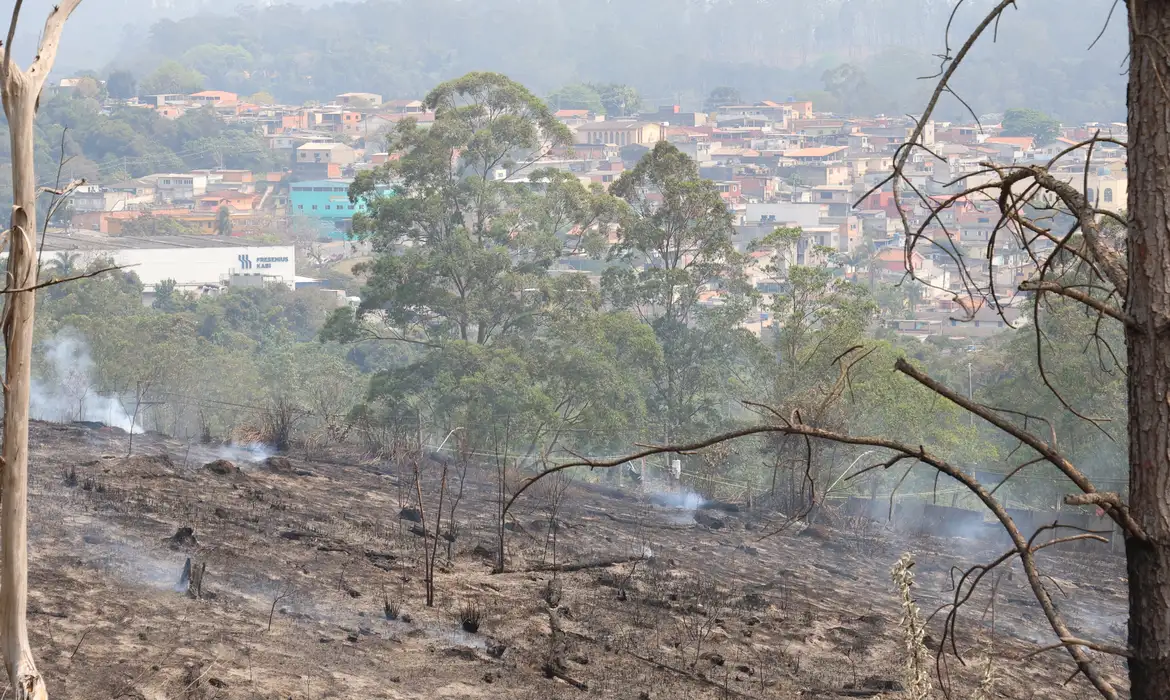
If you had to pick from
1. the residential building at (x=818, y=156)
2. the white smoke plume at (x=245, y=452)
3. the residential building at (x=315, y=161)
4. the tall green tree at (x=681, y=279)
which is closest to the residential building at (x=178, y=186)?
the residential building at (x=315, y=161)

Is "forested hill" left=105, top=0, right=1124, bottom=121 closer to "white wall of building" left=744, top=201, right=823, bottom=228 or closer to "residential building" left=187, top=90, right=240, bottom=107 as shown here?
"residential building" left=187, top=90, right=240, bottom=107

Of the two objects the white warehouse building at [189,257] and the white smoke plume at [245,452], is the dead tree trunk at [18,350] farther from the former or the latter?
the white warehouse building at [189,257]

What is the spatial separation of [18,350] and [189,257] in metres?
46.7

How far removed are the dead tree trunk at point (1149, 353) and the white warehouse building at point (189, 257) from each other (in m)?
40.3

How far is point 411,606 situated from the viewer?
6.24m

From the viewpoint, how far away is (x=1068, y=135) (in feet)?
289

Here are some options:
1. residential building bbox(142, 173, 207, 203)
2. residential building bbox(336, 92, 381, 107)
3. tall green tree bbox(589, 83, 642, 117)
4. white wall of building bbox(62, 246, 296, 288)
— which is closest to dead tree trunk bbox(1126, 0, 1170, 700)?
white wall of building bbox(62, 246, 296, 288)

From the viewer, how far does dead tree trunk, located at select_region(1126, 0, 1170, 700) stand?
1.69 metres

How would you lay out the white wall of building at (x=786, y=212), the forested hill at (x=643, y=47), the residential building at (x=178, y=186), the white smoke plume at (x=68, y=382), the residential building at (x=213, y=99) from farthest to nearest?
the forested hill at (x=643, y=47) < the residential building at (x=213, y=99) < the residential building at (x=178, y=186) < the white wall of building at (x=786, y=212) < the white smoke plume at (x=68, y=382)

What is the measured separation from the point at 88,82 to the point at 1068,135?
71.2m

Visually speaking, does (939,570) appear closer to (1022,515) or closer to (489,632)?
(1022,515)

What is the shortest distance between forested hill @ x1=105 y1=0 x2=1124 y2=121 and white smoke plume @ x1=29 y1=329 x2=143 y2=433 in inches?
3742

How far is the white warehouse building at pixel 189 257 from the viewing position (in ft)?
140

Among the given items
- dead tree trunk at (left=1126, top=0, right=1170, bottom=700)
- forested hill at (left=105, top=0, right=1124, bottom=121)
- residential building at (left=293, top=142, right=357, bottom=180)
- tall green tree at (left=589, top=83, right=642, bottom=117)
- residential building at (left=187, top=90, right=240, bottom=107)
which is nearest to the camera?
dead tree trunk at (left=1126, top=0, right=1170, bottom=700)
